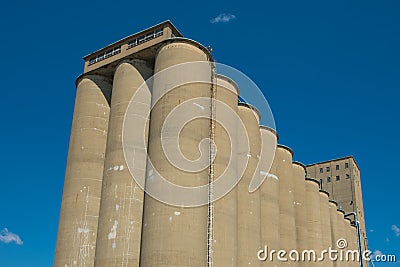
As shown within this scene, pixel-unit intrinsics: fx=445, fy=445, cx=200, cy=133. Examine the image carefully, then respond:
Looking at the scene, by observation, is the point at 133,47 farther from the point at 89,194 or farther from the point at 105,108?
the point at 89,194

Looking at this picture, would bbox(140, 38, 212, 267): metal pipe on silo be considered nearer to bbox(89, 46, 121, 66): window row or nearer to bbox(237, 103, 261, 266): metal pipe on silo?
bbox(89, 46, 121, 66): window row

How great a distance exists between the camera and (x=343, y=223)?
66.3 m

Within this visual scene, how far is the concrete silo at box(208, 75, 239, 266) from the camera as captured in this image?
2997 cm

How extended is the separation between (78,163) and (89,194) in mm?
2813

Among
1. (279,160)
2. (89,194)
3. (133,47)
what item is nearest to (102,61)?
(133,47)

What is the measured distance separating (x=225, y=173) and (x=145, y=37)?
13.2 meters

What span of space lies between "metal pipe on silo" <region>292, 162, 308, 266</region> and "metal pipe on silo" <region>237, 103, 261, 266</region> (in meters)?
11.4

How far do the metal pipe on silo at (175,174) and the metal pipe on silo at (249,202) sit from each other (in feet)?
23.4

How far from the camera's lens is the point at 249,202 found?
120 ft

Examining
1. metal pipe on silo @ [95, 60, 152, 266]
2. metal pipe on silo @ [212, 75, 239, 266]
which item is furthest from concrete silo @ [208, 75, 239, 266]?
metal pipe on silo @ [95, 60, 152, 266]

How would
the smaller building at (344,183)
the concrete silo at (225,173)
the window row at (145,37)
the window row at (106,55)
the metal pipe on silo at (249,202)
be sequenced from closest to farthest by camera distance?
the concrete silo at (225,173), the metal pipe on silo at (249,202), the window row at (145,37), the window row at (106,55), the smaller building at (344,183)

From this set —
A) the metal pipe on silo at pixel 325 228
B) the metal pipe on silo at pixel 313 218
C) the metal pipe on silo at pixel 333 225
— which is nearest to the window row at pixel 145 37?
the metal pipe on silo at pixel 313 218

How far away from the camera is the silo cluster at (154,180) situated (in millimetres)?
28375

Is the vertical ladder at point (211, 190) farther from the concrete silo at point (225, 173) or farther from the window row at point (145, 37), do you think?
the window row at point (145, 37)
